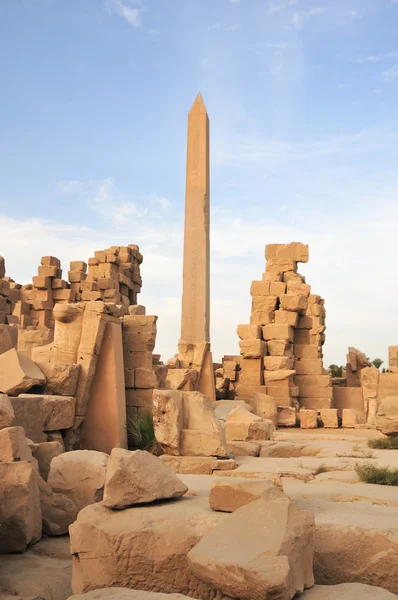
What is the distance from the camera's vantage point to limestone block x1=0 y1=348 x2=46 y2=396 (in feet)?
25.6

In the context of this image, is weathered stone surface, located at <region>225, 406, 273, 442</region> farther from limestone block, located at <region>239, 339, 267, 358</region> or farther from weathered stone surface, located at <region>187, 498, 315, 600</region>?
limestone block, located at <region>239, 339, 267, 358</region>

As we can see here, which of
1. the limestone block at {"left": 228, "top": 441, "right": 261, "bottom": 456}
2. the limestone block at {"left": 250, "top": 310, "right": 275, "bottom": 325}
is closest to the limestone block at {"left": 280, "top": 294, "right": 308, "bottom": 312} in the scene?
the limestone block at {"left": 250, "top": 310, "right": 275, "bottom": 325}

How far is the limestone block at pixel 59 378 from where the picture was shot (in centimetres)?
848

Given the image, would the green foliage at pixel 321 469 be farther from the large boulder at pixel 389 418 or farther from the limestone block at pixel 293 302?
the limestone block at pixel 293 302

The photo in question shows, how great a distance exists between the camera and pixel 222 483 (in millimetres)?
3984

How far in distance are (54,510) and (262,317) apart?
12.6 m

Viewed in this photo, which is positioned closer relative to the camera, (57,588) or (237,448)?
(57,588)

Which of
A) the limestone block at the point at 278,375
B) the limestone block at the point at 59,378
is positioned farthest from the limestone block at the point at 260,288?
the limestone block at the point at 59,378

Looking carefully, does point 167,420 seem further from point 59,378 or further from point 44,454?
point 44,454

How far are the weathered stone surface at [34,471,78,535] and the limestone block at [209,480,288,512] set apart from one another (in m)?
1.58

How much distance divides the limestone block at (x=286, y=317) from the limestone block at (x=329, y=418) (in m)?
2.64

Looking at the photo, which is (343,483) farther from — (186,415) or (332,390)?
(332,390)

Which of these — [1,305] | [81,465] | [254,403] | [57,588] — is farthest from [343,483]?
[1,305]

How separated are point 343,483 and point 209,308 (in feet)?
41.5
